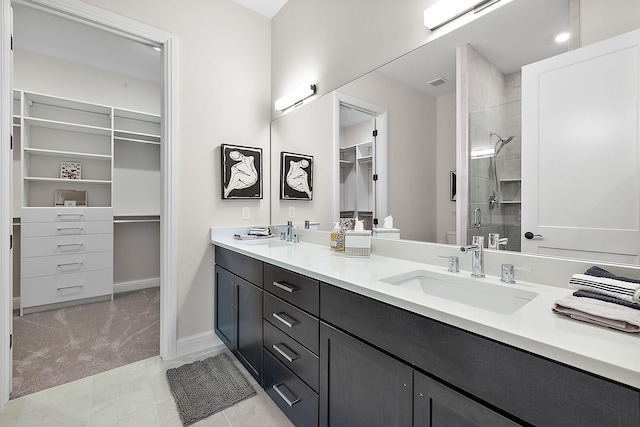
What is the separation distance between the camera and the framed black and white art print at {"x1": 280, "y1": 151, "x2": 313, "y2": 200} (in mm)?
2326

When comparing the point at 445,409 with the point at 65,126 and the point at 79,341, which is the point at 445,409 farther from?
the point at 65,126

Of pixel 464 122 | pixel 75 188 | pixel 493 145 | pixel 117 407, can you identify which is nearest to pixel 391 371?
pixel 493 145

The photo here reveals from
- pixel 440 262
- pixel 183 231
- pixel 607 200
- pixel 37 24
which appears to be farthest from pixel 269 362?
pixel 37 24

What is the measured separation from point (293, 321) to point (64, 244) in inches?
125

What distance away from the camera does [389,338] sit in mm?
917

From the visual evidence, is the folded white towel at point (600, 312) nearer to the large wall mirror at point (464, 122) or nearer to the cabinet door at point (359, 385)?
the large wall mirror at point (464, 122)

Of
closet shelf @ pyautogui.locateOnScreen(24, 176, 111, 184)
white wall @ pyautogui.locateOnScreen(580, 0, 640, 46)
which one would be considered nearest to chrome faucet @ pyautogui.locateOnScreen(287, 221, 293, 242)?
white wall @ pyautogui.locateOnScreen(580, 0, 640, 46)

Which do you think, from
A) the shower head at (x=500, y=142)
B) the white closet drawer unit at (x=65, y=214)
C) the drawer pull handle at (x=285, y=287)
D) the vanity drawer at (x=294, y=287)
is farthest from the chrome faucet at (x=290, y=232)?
the white closet drawer unit at (x=65, y=214)

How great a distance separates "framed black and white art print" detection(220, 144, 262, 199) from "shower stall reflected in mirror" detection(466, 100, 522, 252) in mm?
1771

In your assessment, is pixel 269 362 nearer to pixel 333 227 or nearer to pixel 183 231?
pixel 333 227

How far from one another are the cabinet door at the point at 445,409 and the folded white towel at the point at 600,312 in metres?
0.31

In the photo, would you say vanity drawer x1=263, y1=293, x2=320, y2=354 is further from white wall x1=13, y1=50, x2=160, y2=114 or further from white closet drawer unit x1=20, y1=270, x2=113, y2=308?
white wall x1=13, y1=50, x2=160, y2=114

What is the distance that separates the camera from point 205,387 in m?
1.79

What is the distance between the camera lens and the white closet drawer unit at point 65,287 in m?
2.96
